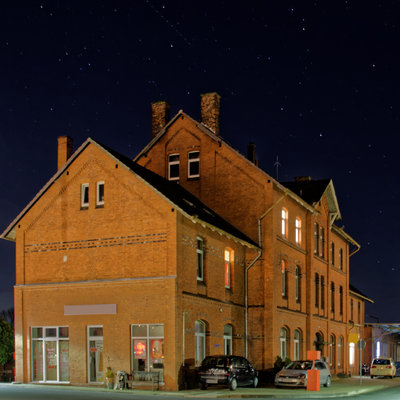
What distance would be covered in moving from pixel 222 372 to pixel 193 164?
1473 centimetres

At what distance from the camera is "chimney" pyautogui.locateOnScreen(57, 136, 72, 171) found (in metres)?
35.6

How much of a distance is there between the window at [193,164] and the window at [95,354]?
40.4 ft

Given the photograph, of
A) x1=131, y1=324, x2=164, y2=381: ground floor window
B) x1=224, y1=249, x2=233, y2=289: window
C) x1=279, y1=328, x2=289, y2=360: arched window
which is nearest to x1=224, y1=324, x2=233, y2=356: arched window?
x1=224, y1=249, x2=233, y2=289: window

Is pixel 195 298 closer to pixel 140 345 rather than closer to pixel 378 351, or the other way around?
pixel 140 345

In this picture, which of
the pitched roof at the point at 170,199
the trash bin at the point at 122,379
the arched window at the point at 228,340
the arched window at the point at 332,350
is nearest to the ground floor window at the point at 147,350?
the trash bin at the point at 122,379

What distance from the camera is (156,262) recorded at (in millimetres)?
28500

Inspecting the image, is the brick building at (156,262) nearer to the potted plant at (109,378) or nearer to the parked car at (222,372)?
the potted plant at (109,378)

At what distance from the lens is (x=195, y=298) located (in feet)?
96.3

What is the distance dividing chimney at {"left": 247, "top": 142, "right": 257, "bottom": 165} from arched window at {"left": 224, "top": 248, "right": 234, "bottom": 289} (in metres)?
8.59

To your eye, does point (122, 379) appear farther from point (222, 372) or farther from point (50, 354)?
point (50, 354)

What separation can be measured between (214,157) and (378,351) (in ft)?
142

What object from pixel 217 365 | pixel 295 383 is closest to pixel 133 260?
pixel 217 365

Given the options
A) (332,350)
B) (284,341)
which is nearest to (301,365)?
(284,341)

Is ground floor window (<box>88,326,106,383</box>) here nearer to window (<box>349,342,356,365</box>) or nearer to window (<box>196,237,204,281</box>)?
window (<box>196,237,204,281</box>)
